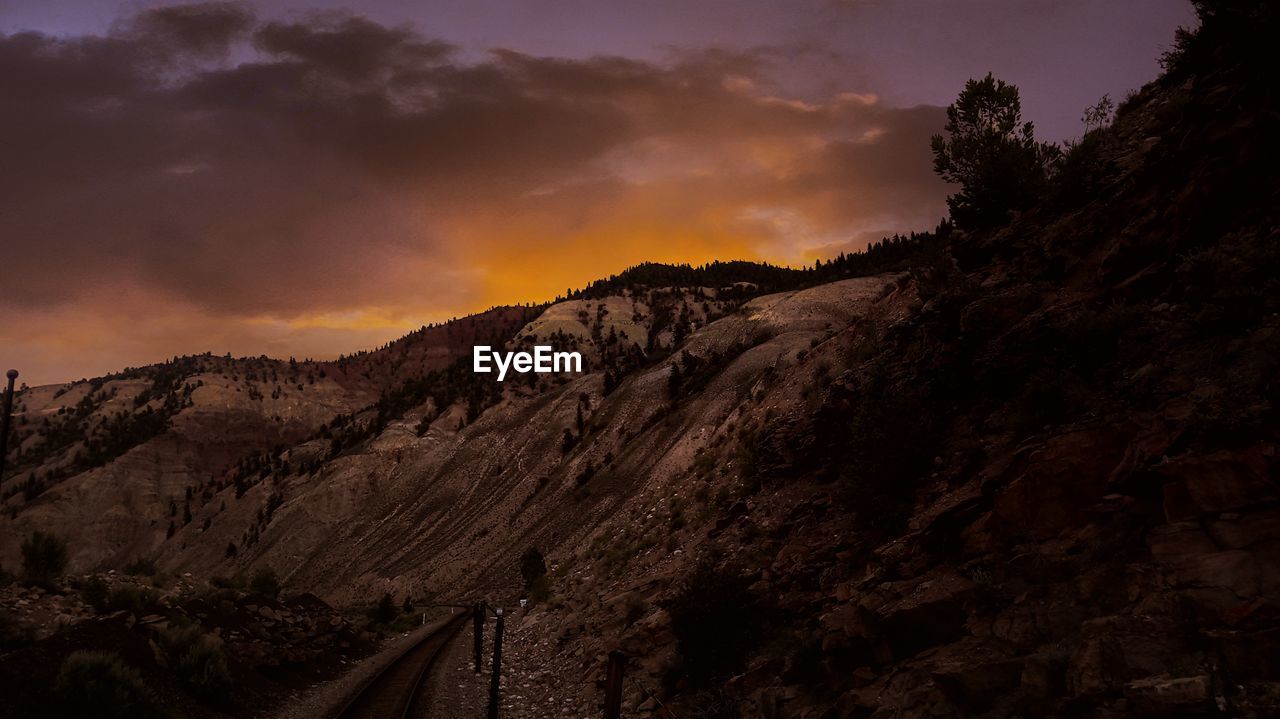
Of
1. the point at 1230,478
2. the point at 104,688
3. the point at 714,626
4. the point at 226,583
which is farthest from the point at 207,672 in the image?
the point at 1230,478

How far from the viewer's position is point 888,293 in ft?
85.9

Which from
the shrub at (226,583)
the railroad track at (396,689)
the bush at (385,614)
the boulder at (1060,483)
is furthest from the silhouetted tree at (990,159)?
the bush at (385,614)

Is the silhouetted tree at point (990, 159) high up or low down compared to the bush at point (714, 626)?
up

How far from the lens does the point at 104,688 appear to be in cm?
1121

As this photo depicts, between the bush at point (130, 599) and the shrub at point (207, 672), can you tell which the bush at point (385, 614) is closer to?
the bush at point (130, 599)

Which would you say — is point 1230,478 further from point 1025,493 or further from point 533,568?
point 533,568

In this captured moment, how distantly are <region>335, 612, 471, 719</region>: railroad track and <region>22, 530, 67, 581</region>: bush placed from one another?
9.09 metres

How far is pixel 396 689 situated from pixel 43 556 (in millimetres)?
10620

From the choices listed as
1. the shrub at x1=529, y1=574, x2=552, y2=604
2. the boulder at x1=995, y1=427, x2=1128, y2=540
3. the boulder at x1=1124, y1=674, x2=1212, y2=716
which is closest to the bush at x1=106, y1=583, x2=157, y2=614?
the shrub at x1=529, y1=574, x2=552, y2=604


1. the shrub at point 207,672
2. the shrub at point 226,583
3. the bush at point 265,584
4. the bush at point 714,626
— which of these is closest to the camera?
the bush at point 714,626

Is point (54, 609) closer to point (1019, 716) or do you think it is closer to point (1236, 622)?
point (1019, 716)

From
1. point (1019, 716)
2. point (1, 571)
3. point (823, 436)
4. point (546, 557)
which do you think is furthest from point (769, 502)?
point (546, 557)

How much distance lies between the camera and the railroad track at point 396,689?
51.0ft

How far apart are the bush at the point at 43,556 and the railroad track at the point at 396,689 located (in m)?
9.09
